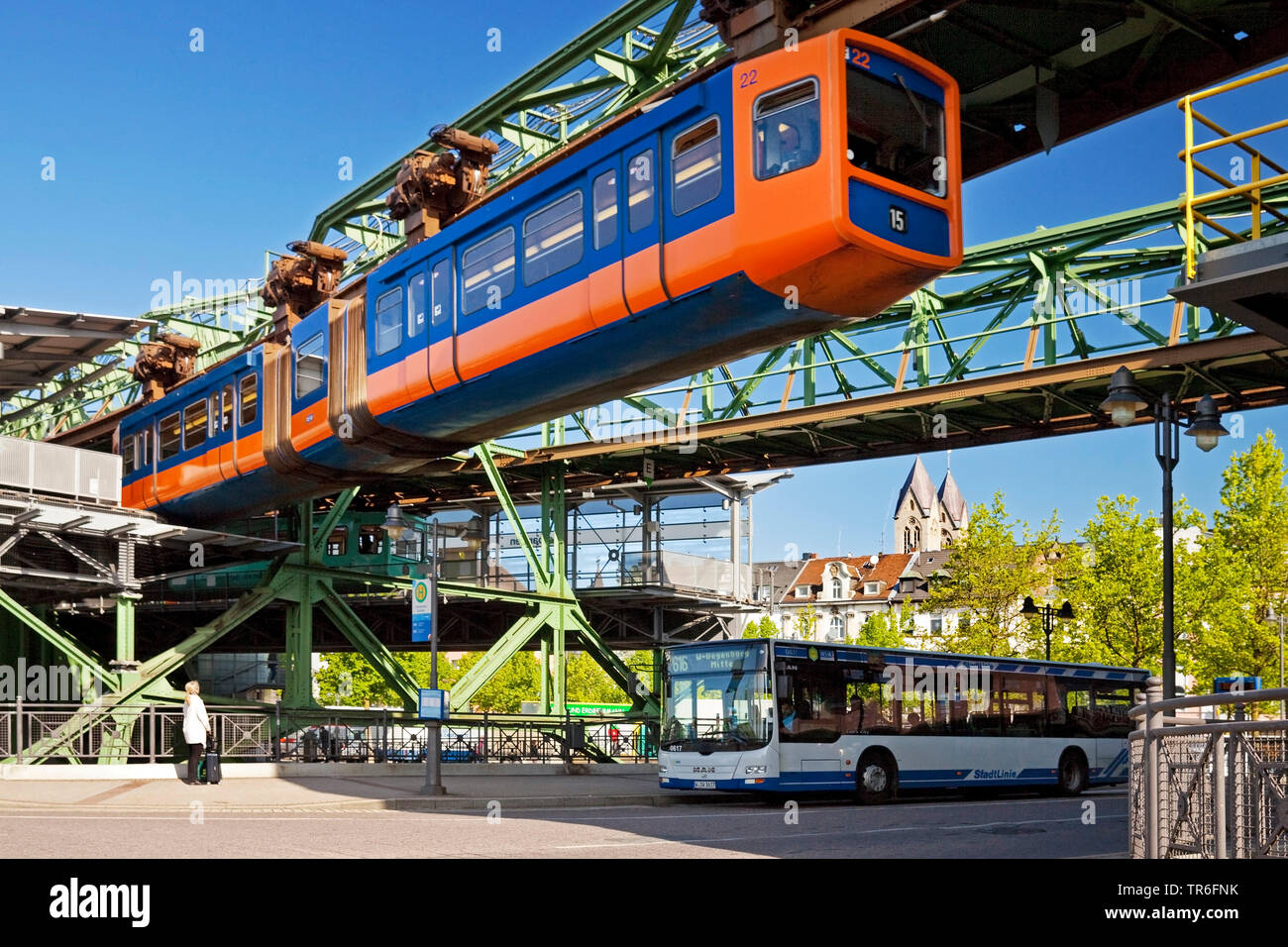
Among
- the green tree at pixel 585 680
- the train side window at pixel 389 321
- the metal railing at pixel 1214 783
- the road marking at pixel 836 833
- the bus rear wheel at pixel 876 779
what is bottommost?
the green tree at pixel 585 680

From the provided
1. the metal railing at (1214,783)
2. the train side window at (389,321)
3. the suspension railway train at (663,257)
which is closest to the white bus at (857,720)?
the suspension railway train at (663,257)

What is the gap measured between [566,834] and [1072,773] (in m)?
17.1

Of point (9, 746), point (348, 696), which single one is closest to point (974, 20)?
point (9, 746)

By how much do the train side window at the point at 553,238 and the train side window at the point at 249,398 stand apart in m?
10.3

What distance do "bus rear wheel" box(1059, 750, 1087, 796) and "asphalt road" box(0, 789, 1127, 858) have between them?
25.1 feet

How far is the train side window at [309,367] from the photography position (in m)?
23.8

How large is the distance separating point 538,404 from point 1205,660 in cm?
3285

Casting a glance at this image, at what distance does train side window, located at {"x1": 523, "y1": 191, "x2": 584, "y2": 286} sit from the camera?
1694cm

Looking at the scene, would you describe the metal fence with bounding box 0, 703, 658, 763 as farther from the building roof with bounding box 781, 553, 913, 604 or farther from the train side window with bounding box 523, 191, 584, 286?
the building roof with bounding box 781, 553, 913, 604

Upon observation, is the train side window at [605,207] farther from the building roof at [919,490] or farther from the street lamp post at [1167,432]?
the building roof at [919,490]

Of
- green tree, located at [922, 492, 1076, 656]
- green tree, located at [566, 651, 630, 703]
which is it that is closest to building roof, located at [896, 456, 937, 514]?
green tree, located at [566, 651, 630, 703]

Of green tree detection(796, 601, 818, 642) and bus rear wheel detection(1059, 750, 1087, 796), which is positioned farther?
green tree detection(796, 601, 818, 642)

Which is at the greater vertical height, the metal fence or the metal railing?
the metal railing
